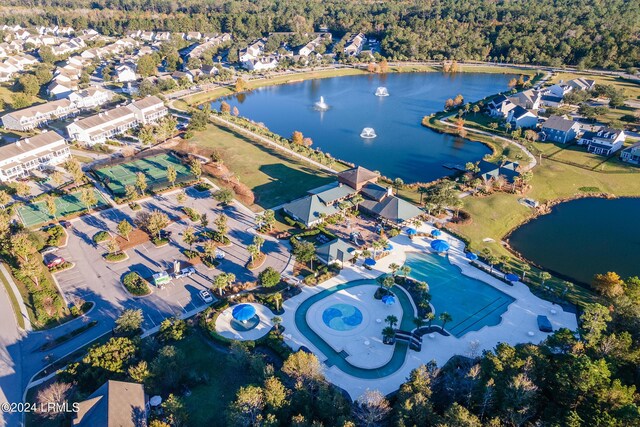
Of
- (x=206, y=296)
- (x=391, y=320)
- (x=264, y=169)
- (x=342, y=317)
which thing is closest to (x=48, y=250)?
(x=206, y=296)

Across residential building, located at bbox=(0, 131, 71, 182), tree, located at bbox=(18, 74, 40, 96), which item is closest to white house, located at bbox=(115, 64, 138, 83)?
tree, located at bbox=(18, 74, 40, 96)

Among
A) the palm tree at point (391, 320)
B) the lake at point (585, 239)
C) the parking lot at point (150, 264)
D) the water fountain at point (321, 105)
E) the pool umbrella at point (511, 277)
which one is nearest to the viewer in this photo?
the palm tree at point (391, 320)

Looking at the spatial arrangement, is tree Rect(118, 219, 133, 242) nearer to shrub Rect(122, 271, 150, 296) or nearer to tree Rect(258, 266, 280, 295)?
shrub Rect(122, 271, 150, 296)

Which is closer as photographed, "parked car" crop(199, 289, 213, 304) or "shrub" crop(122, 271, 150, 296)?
→ "parked car" crop(199, 289, 213, 304)

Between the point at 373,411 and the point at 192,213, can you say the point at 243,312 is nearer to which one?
the point at 373,411

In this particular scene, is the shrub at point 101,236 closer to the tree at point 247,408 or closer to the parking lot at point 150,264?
the parking lot at point 150,264

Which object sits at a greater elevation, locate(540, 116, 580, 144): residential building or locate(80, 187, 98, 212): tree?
locate(540, 116, 580, 144): residential building

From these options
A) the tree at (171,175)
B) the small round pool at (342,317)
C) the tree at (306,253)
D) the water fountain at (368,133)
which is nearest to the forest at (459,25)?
the water fountain at (368,133)
